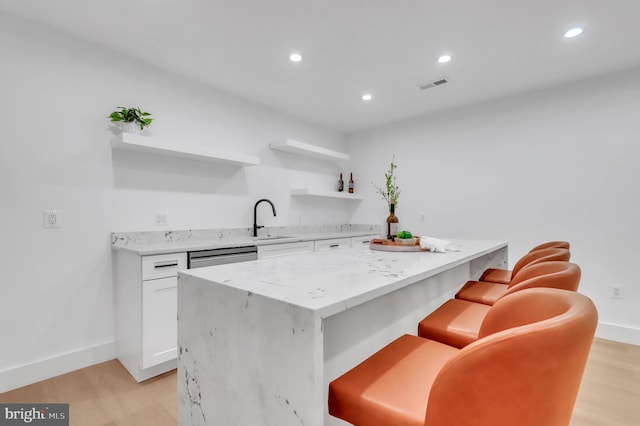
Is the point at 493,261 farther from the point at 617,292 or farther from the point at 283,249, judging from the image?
the point at 283,249

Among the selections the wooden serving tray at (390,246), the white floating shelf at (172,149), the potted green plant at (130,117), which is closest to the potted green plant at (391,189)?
the wooden serving tray at (390,246)

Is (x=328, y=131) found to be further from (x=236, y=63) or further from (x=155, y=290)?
(x=155, y=290)

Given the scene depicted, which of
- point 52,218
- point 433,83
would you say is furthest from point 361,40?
point 52,218

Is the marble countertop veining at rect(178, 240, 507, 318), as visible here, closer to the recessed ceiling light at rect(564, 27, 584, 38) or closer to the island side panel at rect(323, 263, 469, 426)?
the island side panel at rect(323, 263, 469, 426)

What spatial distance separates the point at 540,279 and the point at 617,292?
2.83 metres

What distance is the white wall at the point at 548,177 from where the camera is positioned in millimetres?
2879

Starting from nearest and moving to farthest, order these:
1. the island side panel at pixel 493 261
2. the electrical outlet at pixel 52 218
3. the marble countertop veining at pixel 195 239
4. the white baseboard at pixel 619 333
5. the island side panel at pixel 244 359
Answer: the island side panel at pixel 244 359, the electrical outlet at pixel 52 218, the marble countertop veining at pixel 195 239, the island side panel at pixel 493 261, the white baseboard at pixel 619 333

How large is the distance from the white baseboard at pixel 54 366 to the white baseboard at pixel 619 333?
440 cm

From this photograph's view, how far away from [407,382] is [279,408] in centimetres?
36

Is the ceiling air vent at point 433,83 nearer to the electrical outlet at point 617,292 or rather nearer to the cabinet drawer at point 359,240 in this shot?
the cabinet drawer at point 359,240

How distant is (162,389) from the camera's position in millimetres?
2051

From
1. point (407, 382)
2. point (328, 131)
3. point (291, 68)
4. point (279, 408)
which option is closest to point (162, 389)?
point (279, 408)

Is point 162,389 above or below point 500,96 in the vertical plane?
below

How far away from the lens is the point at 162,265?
221cm
